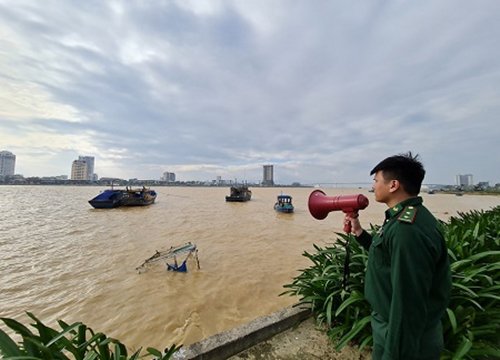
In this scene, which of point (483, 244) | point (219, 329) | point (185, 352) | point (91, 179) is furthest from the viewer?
point (91, 179)

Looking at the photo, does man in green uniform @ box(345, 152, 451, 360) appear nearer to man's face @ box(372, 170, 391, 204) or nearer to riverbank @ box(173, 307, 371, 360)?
man's face @ box(372, 170, 391, 204)

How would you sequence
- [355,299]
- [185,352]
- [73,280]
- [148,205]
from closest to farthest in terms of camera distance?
[185,352] → [355,299] → [73,280] → [148,205]

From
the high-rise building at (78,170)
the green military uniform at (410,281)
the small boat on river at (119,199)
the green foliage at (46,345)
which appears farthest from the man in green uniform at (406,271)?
the high-rise building at (78,170)

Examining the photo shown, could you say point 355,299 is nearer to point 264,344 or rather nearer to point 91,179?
point 264,344

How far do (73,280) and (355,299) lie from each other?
309 inches

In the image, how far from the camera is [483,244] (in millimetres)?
3250

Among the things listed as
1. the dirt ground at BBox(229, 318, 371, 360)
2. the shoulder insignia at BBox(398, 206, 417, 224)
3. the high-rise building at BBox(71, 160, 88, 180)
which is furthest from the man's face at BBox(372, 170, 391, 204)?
the high-rise building at BBox(71, 160, 88, 180)

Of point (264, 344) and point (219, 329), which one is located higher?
point (264, 344)

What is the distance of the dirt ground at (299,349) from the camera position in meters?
2.29

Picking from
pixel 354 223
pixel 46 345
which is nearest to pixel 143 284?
pixel 46 345

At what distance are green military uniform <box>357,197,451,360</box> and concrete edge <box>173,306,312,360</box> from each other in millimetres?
1283

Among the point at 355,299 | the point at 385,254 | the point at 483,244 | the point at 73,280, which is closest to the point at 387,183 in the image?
the point at 385,254

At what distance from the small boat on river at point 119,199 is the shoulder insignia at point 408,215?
29607mm

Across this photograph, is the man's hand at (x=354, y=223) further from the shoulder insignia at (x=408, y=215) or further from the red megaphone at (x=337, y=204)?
the shoulder insignia at (x=408, y=215)
